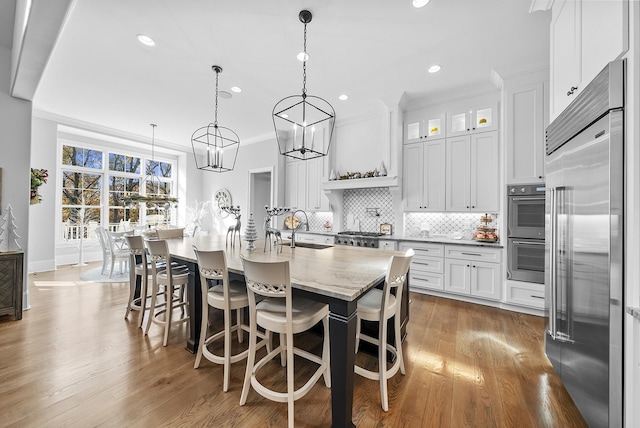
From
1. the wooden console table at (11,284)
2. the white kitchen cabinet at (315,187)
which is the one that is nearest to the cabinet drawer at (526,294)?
the white kitchen cabinet at (315,187)

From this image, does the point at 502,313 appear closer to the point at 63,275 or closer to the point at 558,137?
the point at 558,137

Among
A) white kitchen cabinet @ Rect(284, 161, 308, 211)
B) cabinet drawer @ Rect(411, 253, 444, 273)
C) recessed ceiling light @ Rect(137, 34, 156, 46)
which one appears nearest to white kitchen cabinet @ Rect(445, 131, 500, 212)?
cabinet drawer @ Rect(411, 253, 444, 273)

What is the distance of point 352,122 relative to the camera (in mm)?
4828

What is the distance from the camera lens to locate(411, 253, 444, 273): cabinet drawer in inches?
145

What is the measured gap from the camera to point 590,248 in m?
1.42

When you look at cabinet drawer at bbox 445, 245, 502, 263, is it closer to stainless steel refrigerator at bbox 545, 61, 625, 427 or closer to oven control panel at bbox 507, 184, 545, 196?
oven control panel at bbox 507, 184, 545, 196

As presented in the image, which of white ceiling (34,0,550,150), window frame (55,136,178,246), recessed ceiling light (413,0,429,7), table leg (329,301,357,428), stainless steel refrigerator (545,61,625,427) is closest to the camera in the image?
stainless steel refrigerator (545,61,625,427)

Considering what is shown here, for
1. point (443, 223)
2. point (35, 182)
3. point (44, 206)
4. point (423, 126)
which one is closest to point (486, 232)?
point (443, 223)

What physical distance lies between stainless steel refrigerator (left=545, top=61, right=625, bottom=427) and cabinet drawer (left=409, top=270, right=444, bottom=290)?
5.90 feet

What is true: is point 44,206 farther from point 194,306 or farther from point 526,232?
point 526,232

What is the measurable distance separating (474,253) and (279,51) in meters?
3.53

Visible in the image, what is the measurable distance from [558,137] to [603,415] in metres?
1.68

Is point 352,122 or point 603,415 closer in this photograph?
point 603,415

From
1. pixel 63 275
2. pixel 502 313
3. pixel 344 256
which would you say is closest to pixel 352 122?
pixel 344 256
